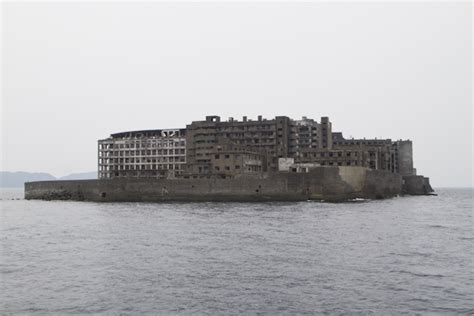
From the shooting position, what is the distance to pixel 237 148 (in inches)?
5290

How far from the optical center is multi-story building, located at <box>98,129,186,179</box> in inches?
6678

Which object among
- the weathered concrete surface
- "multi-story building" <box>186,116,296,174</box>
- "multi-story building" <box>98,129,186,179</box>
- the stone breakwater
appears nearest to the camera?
the stone breakwater

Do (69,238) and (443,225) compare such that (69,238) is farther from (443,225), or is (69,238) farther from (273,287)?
(443,225)

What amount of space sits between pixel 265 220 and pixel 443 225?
857 inches

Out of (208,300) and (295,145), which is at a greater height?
A: (295,145)

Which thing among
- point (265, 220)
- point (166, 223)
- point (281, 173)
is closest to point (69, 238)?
point (166, 223)

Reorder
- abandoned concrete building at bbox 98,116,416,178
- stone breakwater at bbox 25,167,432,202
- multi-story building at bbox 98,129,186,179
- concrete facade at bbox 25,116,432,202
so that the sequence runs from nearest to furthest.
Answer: stone breakwater at bbox 25,167,432,202 → concrete facade at bbox 25,116,432,202 → abandoned concrete building at bbox 98,116,416,178 → multi-story building at bbox 98,129,186,179

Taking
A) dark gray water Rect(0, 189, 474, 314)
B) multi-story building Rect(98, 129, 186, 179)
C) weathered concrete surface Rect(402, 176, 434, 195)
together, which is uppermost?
multi-story building Rect(98, 129, 186, 179)

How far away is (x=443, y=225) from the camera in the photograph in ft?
213

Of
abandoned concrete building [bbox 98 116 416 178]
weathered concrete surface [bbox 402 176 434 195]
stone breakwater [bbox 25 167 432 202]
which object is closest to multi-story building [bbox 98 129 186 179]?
abandoned concrete building [bbox 98 116 416 178]

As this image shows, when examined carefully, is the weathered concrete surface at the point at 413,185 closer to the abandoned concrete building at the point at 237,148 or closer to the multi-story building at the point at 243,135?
the abandoned concrete building at the point at 237,148

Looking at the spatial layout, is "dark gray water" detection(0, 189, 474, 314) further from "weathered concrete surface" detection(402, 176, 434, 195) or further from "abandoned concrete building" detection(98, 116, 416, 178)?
"weathered concrete surface" detection(402, 176, 434, 195)

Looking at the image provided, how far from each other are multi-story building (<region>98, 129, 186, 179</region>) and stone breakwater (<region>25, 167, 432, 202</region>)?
1603 inches

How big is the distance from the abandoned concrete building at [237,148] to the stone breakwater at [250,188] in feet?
48.2
